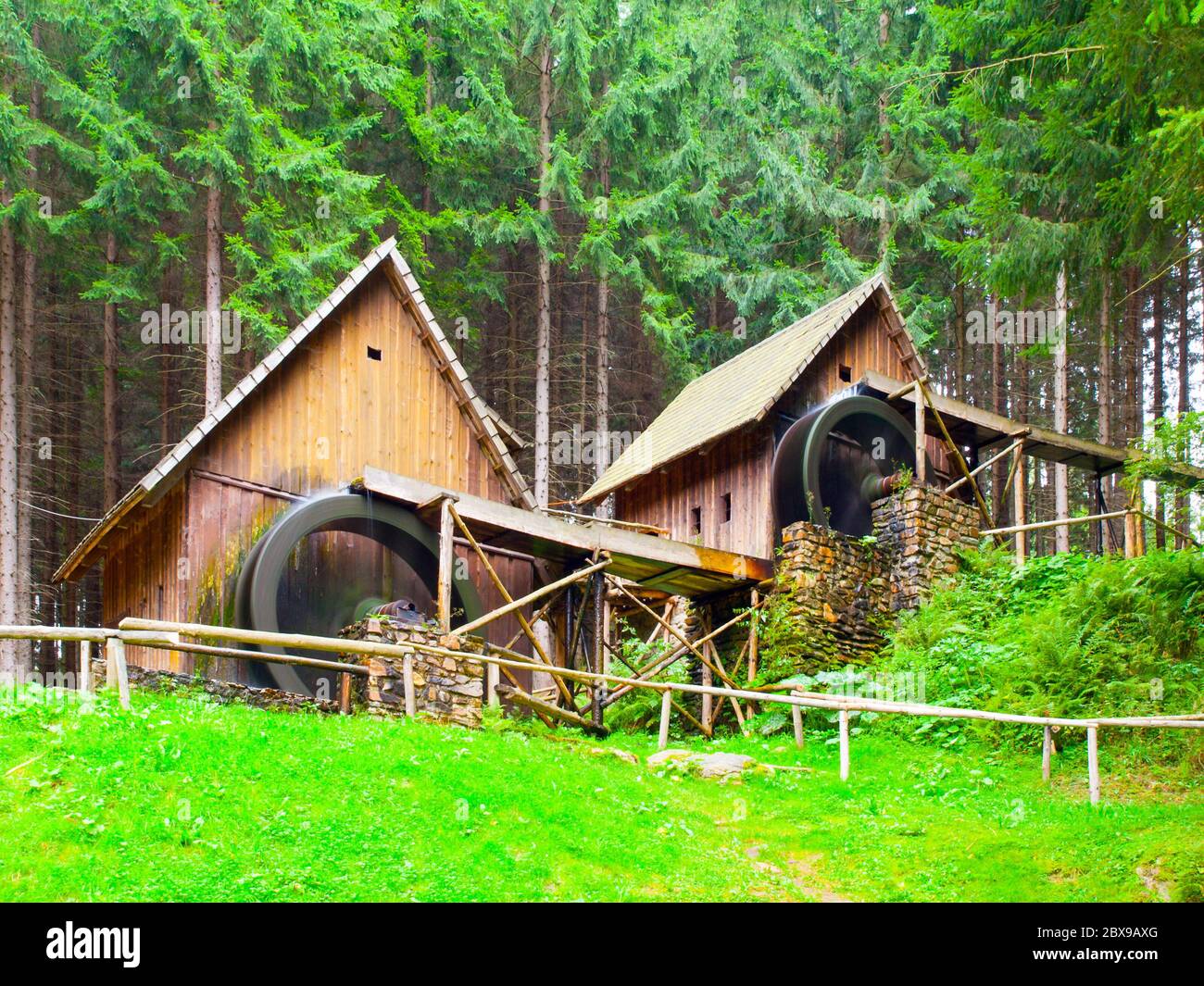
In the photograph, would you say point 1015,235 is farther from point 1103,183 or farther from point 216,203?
point 216,203

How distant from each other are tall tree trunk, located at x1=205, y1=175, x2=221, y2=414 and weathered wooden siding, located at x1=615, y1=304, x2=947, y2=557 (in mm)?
7563

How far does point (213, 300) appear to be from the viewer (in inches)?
810

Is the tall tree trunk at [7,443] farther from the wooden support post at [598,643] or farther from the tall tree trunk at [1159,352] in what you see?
the tall tree trunk at [1159,352]

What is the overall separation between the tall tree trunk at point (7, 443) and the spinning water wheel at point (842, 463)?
39.8 ft

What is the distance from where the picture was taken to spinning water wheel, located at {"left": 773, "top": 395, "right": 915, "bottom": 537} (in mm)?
19141

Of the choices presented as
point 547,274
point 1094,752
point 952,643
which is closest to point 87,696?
point 1094,752

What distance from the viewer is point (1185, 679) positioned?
40.9 feet

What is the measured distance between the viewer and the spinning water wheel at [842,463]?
1914 centimetres

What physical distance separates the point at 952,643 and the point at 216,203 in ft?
49.1

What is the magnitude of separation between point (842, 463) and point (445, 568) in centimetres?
899

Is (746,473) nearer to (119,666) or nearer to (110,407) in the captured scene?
(119,666)

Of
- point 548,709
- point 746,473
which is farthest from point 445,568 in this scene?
point 746,473

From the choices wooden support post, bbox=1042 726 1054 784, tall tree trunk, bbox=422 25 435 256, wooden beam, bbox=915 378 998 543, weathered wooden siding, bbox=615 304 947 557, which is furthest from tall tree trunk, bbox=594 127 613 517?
wooden support post, bbox=1042 726 1054 784
